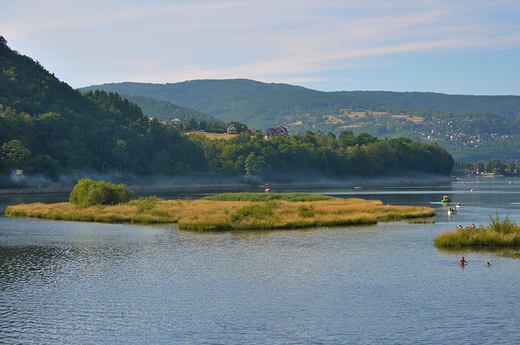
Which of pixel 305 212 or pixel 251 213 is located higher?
pixel 251 213

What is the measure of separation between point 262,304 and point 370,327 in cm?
729

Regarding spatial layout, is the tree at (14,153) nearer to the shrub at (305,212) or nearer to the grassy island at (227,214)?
the grassy island at (227,214)

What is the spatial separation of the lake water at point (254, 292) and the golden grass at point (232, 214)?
10.4 meters

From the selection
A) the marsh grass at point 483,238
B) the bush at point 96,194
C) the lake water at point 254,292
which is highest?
the bush at point 96,194

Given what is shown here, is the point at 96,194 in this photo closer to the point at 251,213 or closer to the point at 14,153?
the point at 251,213

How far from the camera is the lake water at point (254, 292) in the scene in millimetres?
27344

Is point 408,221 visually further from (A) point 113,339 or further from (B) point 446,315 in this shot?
(A) point 113,339

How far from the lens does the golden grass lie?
7056 cm

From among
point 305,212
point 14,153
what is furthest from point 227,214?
point 14,153

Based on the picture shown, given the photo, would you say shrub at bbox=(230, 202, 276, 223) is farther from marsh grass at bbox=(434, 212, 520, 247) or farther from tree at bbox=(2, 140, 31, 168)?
tree at bbox=(2, 140, 31, 168)

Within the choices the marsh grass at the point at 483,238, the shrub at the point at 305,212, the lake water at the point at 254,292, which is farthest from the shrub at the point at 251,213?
the marsh grass at the point at 483,238

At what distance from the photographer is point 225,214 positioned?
75562 mm

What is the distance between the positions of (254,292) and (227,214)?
4078cm

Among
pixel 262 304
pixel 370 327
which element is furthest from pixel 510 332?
pixel 262 304
